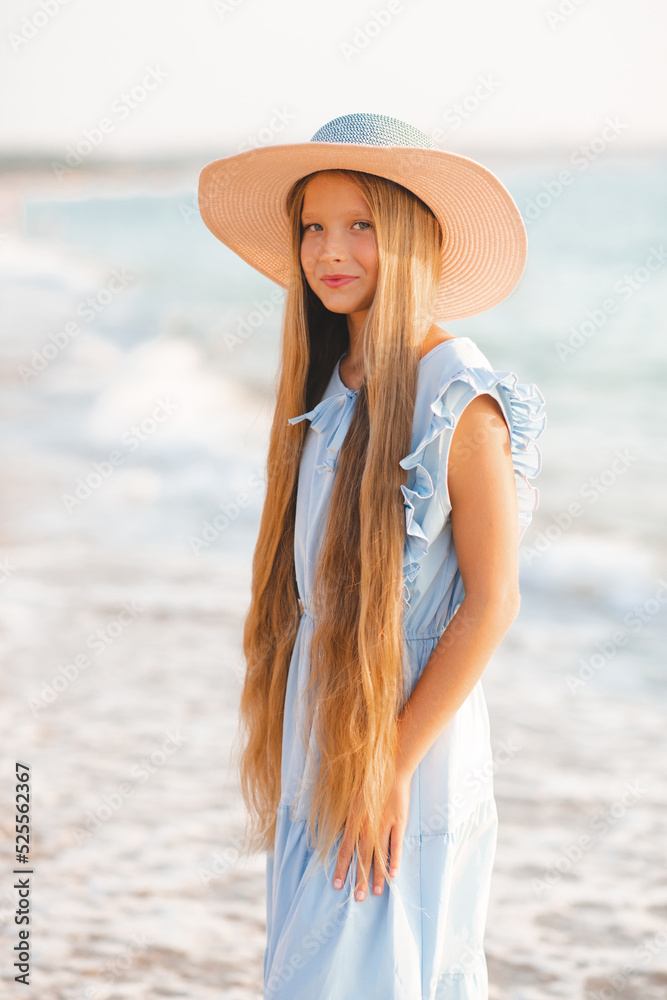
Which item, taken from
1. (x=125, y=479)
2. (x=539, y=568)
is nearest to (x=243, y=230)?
(x=539, y=568)

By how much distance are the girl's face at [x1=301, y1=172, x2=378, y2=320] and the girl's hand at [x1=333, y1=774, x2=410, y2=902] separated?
2.68 ft

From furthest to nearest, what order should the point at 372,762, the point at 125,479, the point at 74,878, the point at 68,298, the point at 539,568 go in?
the point at 68,298 → the point at 125,479 → the point at 539,568 → the point at 74,878 → the point at 372,762

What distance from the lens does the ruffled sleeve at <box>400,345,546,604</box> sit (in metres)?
1.39

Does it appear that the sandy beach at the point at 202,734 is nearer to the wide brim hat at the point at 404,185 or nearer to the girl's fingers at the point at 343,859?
the girl's fingers at the point at 343,859

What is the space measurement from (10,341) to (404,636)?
12711mm

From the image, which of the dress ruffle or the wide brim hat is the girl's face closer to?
the wide brim hat

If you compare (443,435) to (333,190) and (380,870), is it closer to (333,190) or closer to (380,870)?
(333,190)

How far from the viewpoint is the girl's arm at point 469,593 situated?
1.39 metres

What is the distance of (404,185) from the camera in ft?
5.07

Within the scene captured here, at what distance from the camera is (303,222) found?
1680mm

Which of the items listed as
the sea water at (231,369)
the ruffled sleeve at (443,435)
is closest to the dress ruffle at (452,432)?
the ruffled sleeve at (443,435)

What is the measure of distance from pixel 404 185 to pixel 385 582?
0.68m

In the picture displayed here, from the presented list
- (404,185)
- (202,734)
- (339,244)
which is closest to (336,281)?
(339,244)

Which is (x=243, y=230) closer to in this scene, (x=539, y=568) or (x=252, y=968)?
(x=252, y=968)
